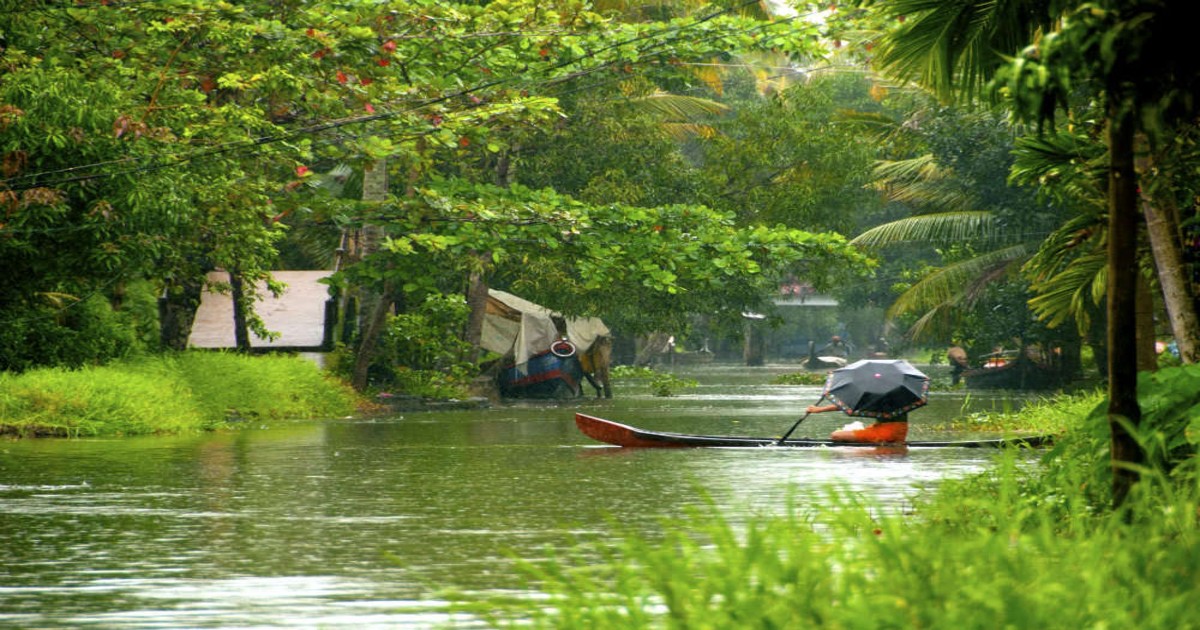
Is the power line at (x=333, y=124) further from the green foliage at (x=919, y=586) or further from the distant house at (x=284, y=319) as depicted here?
the green foliage at (x=919, y=586)

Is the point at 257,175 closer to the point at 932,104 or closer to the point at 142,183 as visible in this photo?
the point at 142,183

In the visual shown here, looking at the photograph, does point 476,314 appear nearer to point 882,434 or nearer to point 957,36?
point 882,434

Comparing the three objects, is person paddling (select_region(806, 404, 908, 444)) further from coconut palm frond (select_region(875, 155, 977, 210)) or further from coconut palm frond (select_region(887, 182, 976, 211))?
coconut palm frond (select_region(875, 155, 977, 210))

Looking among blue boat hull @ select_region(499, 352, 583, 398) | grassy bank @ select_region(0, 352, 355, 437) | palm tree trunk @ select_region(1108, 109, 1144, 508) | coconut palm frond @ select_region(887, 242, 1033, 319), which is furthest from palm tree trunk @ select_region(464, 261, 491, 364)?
palm tree trunk @ select_region(1108, 109, 1144, 508)

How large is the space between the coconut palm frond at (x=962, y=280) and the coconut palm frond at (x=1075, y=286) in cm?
2156

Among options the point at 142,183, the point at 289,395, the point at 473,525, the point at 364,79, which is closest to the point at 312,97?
the point at 364,79

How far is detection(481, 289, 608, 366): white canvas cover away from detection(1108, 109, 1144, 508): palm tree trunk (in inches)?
1175

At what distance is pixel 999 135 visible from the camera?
119 feet

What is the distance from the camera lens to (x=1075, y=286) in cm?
1502

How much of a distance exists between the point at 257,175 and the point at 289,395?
4.16 m

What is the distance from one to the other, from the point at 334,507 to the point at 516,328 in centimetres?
2481

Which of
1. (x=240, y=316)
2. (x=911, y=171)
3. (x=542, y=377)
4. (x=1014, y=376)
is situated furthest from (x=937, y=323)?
(x=240, y=316)

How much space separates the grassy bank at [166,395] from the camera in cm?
2148

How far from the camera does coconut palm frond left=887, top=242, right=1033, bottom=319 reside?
A: 3728cm
